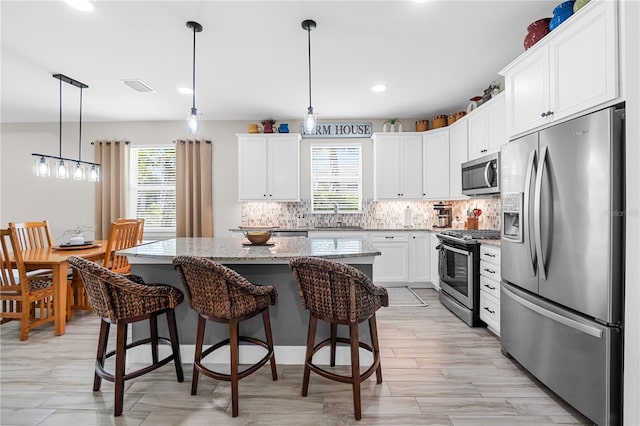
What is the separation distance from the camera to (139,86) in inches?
154

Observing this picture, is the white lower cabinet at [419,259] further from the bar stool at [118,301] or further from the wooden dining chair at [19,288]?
the wooden dining chair at [19,288]

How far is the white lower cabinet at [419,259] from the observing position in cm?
484

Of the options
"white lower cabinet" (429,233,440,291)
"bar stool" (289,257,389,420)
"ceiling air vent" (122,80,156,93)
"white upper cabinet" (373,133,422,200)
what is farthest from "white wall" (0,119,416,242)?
"bar stool" (289,257,389,420)

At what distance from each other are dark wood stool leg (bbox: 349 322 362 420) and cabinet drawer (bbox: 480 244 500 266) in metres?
1.79

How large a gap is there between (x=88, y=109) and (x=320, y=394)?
506 centimetres

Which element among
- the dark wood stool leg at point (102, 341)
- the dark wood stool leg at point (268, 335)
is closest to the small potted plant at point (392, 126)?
the dark wood stool leg at point (268, 335)

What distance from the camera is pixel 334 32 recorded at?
109 inches

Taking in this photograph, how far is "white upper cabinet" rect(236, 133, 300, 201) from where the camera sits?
16.6ft

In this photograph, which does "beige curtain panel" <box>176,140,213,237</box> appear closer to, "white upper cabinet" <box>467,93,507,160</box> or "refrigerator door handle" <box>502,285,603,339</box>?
"white upper cabinet" <box>467,93,507,160</box>

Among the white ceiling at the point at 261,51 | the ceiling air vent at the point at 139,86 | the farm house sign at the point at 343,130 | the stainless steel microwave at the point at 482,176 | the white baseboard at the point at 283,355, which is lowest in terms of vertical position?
the white baseboard at the point at 283,355

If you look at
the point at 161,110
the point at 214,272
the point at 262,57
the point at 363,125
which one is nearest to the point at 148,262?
the point at 214,272

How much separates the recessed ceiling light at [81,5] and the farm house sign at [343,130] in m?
3.39

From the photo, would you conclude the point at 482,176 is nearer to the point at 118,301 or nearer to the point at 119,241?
the point at 118,301

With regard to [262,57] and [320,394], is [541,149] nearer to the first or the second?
[320,394]
